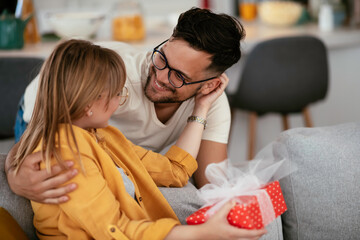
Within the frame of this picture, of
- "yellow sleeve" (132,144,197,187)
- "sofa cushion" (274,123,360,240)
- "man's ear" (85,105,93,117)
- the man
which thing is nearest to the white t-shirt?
the man

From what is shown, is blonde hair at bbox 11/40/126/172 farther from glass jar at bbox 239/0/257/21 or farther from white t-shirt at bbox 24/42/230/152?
glass jar at bbox 239/0/257/21

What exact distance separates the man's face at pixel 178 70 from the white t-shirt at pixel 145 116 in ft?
0.26

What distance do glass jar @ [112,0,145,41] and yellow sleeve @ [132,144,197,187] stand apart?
1.45 m

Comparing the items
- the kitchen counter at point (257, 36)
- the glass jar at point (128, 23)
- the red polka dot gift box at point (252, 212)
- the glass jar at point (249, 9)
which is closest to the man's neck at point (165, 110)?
the red polka dot gift box at point (252, 212)

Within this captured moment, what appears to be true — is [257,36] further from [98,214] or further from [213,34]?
[98,214]

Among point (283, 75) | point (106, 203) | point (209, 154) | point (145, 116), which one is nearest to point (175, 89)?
point (145, 116)

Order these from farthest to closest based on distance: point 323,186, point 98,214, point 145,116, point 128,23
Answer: point 128,23 → point 145,116 → point 323,186 → point 98,214

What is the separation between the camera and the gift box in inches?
46.8

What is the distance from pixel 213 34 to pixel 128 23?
1.42m

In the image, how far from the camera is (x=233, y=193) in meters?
1.26

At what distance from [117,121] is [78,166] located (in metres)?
0.63

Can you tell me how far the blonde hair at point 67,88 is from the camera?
1184 millimetres

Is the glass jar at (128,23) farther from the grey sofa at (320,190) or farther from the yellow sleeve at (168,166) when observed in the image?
the grey sofa at (320,190)

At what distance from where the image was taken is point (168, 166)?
1521mm
